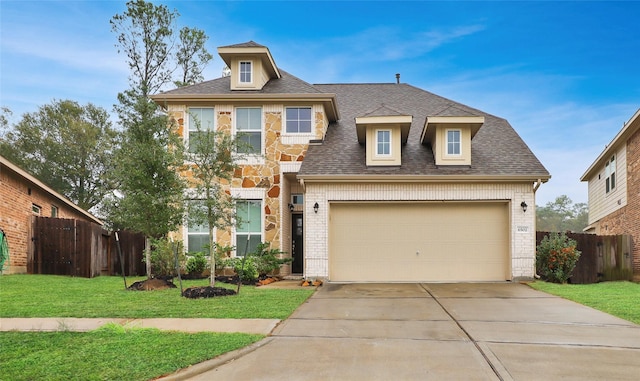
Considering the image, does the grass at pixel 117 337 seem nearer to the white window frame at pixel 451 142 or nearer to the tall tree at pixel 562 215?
the white window frame at pixel 451 142

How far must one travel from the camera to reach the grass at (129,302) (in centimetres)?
849

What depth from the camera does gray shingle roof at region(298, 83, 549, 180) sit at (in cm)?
1482

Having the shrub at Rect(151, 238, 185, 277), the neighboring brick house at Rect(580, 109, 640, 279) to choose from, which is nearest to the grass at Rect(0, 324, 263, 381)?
the shrub at Rect(151, 238, 185, 277)

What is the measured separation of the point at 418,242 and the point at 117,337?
32.3 ft

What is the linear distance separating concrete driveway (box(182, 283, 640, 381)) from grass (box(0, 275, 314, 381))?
51cm

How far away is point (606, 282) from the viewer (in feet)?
52.3

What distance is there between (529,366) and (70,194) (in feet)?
122

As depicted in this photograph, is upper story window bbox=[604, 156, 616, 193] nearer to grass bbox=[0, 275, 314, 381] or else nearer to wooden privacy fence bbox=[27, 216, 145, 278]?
grass bbox=[0, 275, 314, 381]

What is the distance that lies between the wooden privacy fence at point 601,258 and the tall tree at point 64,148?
93.6 ft

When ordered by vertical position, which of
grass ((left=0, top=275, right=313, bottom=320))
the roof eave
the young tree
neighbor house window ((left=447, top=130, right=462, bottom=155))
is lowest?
grass ((left=0, top=275, right=313, bottom=320))

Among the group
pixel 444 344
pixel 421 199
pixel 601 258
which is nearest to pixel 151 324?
pixel 444 344

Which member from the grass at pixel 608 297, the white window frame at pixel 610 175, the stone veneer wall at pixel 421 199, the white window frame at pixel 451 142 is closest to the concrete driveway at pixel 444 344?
the grass at pixel 608 297

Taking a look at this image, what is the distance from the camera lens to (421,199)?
14.7 m

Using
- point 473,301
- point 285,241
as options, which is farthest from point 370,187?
point 473,301
